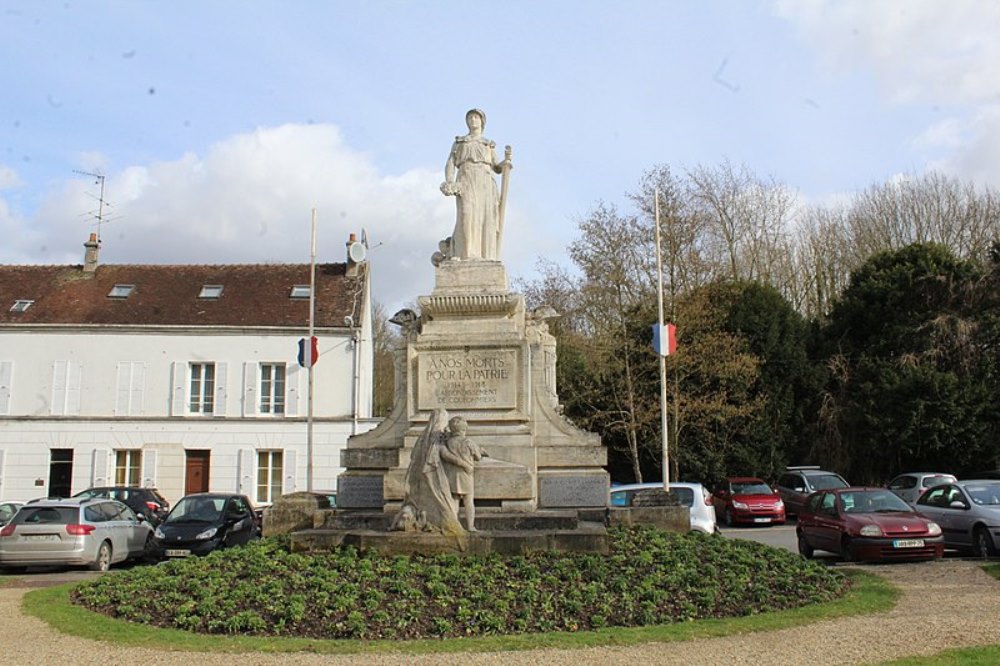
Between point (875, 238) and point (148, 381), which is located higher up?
point (875, 238)

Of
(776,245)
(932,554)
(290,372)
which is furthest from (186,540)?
(776,245)

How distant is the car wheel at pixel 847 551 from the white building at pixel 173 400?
2037cm

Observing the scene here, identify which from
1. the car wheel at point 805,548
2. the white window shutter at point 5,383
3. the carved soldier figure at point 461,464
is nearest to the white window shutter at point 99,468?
the white window shutter at point 5,383

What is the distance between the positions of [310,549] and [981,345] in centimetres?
2721

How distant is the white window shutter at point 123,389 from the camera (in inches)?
1266

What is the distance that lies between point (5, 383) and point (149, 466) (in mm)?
6103

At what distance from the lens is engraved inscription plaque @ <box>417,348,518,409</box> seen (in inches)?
510

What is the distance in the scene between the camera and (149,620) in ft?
29.8

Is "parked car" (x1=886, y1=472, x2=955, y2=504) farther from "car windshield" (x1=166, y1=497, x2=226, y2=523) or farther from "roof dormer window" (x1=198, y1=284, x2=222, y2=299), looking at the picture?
"roof dormer window" (x1=198, y1=284, x2=222, y2=299)

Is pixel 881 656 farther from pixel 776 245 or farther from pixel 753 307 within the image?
pixel 776 245

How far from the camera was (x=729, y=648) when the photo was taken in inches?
304

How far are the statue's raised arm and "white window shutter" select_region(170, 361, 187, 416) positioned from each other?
21.2 meters

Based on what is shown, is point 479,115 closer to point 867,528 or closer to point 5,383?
point 867,528

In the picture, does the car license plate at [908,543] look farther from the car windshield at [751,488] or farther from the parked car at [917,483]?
the car windshield at [751,488]
